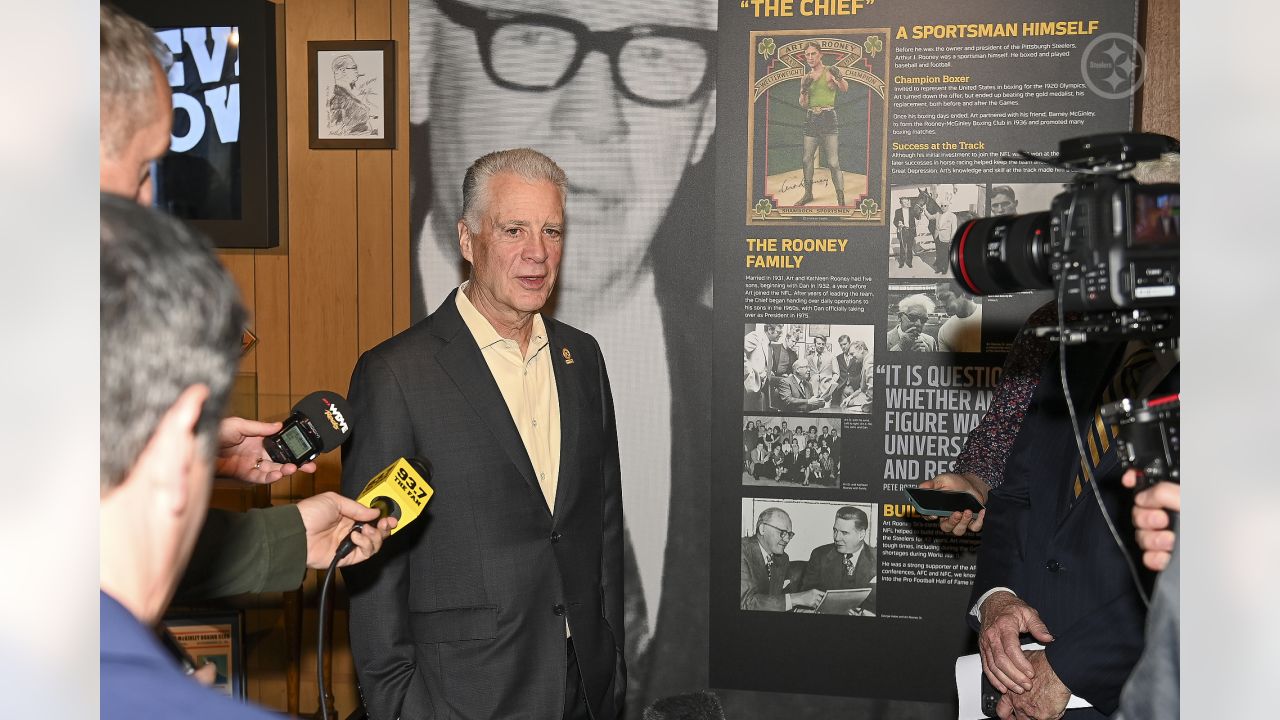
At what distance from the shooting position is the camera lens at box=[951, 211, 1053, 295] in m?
1.22

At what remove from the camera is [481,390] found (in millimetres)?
2172

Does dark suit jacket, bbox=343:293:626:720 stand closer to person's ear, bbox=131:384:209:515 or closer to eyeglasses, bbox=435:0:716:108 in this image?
person's ear, bbox=131:384:209:515

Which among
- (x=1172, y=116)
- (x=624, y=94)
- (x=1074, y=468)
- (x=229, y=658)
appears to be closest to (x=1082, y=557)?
(x=1074, y=468)

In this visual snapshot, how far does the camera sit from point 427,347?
2.19 m

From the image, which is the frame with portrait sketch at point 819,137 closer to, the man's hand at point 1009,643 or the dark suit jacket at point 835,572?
the dark suit jacket at point 835,572

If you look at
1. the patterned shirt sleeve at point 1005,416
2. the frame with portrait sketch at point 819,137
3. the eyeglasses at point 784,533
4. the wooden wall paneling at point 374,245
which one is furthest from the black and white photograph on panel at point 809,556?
the wooden wall paneling at point 374,245

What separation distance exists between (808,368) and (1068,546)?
155cm

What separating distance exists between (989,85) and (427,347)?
2109mm

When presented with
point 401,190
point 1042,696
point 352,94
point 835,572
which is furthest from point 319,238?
point 1042,696

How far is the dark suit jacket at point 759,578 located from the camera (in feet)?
11.4

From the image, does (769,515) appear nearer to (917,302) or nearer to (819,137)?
(917,302)

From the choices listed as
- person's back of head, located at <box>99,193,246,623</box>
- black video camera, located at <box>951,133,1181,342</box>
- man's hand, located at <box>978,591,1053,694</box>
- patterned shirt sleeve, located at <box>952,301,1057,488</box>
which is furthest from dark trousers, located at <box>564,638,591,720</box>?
person's back of head, located at <box>99,193,246,623</box>

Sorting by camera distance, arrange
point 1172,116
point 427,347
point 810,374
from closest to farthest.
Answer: point 427,347 < point 1172,116 < point 810,374
